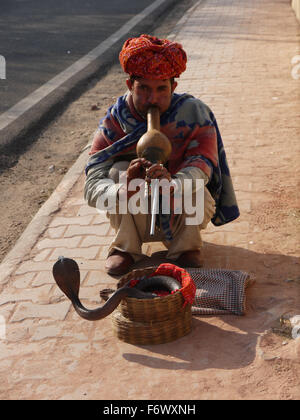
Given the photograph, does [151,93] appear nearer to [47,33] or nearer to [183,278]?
[183,278]

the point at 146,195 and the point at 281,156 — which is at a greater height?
the point at 146,195

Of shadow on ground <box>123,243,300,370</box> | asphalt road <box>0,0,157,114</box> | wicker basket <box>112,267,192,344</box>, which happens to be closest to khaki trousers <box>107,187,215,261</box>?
shadow on ground <box>123,243,300,370</box>

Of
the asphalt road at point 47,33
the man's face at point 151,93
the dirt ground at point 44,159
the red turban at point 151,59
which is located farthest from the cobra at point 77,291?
the asphalt road at point 47,33

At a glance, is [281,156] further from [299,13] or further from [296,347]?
[299,13]

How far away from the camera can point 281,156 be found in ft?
18.6

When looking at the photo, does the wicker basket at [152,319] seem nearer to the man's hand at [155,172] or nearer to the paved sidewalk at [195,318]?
the paved sidewalk at [195,318]

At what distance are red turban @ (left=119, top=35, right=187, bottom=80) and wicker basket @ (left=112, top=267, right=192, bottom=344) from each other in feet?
4.04

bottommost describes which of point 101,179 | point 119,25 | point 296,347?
point 119,25

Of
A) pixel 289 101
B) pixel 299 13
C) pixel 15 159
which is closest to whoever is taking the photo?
pixel 15 159

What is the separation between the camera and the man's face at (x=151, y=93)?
139 inches

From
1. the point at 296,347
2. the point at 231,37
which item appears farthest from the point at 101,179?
the point at 231,37

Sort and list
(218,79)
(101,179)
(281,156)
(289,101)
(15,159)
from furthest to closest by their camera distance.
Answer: (218,79)
(289,101)
(15,159)
(281,156)
(101,179)

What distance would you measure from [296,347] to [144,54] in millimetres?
1742

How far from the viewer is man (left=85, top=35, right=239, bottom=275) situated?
352 centimetres
